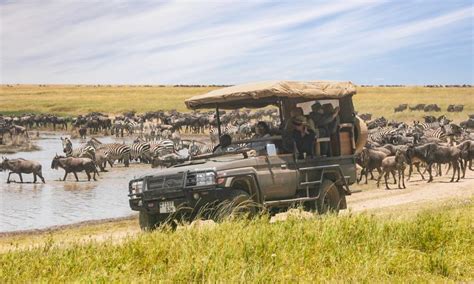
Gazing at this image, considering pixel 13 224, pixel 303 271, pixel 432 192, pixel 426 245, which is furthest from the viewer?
pixel 432 192

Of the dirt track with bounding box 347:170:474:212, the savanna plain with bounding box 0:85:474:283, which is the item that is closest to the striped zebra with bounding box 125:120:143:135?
the dirt track with bounding box 347:170:474:212

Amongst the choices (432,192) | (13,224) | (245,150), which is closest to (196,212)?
(245,150)

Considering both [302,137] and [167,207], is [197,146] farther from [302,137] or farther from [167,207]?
[167,207]

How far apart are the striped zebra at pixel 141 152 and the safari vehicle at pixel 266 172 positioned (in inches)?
862

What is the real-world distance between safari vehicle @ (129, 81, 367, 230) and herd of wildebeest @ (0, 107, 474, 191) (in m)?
0.98

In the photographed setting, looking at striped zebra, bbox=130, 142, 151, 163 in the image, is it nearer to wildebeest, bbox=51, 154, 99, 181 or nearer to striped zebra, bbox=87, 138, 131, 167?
striped zebra, bbox=87, 138, 131, 167

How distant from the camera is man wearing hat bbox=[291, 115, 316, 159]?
13.2 metres

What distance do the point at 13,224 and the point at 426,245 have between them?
41.0ft

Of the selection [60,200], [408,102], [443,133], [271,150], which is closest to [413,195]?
[271,150]

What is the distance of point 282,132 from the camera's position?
1318cm

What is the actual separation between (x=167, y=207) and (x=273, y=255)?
364 cm

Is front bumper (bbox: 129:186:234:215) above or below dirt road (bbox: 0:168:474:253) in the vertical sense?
above

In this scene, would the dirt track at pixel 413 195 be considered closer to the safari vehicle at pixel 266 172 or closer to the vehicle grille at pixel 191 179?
the safari vehicle at pixel 266 172

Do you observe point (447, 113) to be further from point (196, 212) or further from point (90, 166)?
point (196, 212)
